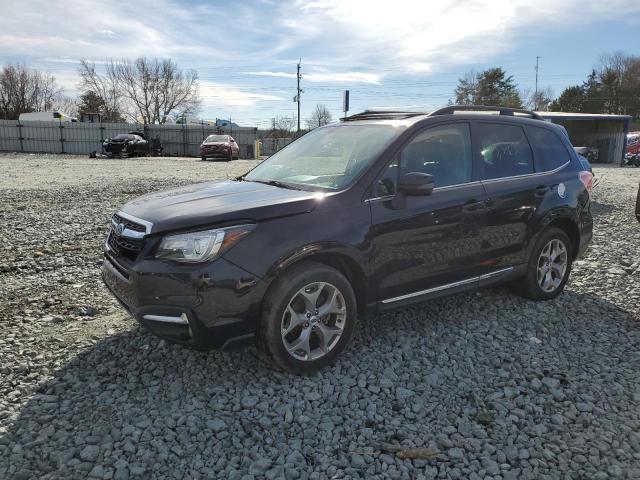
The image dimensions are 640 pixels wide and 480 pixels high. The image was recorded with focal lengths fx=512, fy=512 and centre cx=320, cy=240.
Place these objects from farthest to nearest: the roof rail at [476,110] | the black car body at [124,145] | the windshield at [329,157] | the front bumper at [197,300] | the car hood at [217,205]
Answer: the black car body at [124,145] → the roof rail at [476,110] → the windshield at [329,157] → the car hood at [217,205] → the front bumper at [197,300]

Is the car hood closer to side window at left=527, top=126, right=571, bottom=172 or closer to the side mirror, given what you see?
the side mirror

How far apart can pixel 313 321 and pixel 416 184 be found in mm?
1199

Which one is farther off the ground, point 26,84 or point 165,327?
point 26,84

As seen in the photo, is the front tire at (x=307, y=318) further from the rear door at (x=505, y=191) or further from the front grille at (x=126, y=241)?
the rear door at (x=505, y=191)

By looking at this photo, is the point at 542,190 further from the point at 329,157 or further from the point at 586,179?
the point at 329,157

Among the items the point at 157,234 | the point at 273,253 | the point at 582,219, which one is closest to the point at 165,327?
the point at 157,234

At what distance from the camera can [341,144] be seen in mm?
4270

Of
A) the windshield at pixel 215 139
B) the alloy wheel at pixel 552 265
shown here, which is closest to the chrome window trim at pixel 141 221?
the alloy wheel at pixel 552 265

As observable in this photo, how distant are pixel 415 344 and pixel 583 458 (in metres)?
1.49

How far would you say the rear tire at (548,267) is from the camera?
4.82 m

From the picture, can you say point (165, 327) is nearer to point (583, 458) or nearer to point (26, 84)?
point (583, 458)

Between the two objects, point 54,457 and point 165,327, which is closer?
point 54,457

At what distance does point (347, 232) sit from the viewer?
3.48 metres

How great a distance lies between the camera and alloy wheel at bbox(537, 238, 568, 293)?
491 cm
